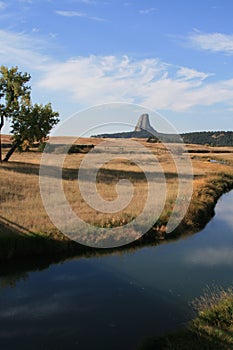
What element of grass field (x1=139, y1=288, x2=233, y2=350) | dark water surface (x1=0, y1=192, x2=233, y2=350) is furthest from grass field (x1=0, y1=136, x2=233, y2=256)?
grass field (x1=139, y1=288, x2=233, y2=350)

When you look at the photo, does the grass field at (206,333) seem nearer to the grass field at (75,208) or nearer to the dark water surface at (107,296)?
the dark water surface at (107,296)

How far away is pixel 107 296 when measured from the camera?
13.1m

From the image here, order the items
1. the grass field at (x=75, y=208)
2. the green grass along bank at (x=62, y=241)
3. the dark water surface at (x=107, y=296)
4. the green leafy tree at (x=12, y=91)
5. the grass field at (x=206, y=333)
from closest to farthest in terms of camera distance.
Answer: the grass field at (x=206, y=333) < the dark water surface at (x=107, y=296) < the green grass along bank at (x=62, y=241) < the grass field at (x=75, y=208) < the green leafy tree at (x=12, y=91)

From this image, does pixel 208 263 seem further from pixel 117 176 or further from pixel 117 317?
pixel 117 176

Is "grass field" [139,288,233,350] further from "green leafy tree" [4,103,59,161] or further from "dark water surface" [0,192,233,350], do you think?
"green leafy tree" [4,103,59,161]

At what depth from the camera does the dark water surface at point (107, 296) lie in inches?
408

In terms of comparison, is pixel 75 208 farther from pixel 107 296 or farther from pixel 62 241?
pixel 107 296

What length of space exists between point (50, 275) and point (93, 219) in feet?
20.2

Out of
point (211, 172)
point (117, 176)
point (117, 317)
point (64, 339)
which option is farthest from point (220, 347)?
point (211, 172)

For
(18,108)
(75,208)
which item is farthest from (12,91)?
(75,208)

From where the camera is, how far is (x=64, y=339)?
10141 millimetres

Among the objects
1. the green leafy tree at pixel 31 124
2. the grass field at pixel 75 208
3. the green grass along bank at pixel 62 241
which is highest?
the green leafy tree at pixel 31 124

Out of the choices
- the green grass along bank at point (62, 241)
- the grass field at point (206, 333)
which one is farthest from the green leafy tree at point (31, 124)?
the grass field at point (206, 333)

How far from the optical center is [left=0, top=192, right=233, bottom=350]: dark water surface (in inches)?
408
